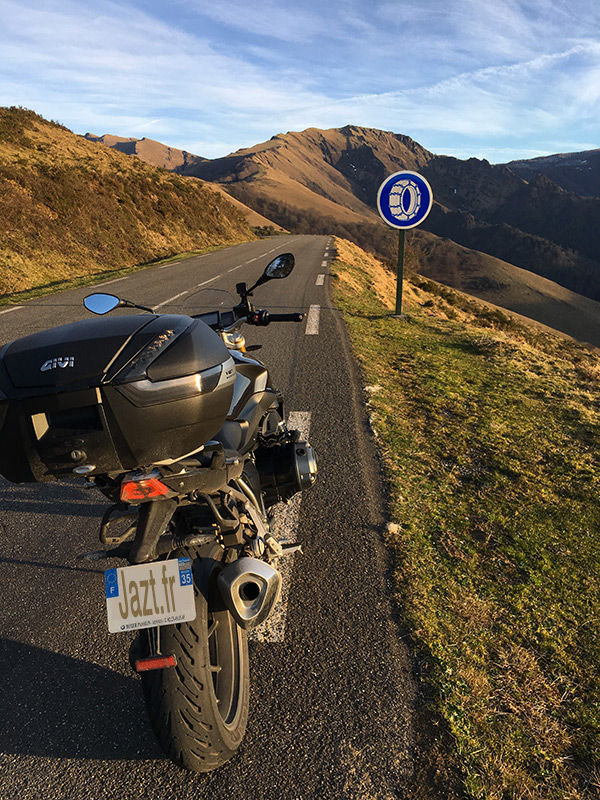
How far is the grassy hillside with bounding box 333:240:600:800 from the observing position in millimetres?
1925

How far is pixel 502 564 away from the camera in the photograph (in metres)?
2.99

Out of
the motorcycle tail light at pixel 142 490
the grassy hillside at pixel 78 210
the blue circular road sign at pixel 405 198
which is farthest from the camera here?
the grassy hillside at pixel 78 210

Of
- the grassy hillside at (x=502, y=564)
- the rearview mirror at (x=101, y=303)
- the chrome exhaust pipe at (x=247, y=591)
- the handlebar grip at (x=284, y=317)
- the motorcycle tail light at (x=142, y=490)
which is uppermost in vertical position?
the rearview mirror at (x=101, y=303)

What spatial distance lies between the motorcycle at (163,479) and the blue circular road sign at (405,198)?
7899mm

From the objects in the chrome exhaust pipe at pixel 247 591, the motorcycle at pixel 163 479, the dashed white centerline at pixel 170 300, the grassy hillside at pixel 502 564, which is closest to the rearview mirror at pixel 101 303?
the motorcycle at pixel 163 479

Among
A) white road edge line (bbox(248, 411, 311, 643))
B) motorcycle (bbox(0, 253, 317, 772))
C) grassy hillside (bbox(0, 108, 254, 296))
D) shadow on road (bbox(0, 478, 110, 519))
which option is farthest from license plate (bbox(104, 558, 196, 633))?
grassy hillside (bbox(0, 108, 254, 296))

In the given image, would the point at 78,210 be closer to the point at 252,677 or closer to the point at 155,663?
the point at 252,677

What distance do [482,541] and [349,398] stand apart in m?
2.70

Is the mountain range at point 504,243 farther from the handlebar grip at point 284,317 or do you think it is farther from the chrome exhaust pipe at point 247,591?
the chrome exhaust pipe at point 247,591

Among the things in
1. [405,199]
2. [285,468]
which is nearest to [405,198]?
[405,199]

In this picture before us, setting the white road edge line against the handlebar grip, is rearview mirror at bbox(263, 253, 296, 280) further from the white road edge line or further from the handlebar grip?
the white road edge line

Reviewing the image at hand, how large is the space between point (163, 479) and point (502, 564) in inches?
91.9

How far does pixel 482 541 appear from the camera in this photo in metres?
3.21

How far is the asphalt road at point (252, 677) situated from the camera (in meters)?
1.81
